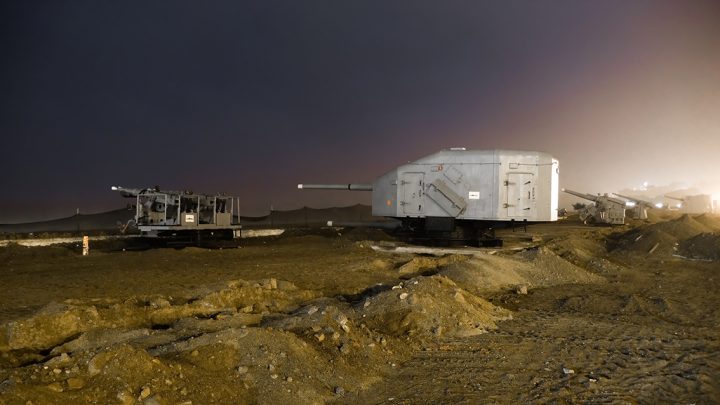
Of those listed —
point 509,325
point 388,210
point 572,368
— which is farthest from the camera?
point 388,210

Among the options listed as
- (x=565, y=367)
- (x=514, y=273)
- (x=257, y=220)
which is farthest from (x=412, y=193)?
(x=257, y=220)

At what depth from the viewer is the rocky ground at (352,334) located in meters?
5.22

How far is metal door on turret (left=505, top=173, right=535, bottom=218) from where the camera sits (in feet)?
62.8

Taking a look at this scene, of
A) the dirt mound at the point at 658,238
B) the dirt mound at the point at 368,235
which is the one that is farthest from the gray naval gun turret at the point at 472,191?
the dirt mound at the point at 658,238

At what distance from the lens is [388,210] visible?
20812mm

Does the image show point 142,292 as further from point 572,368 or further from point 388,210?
point 388,210

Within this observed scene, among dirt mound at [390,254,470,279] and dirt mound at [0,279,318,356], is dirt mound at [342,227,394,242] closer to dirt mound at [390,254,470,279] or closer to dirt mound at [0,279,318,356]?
dirt mound at [390,254,470,279]

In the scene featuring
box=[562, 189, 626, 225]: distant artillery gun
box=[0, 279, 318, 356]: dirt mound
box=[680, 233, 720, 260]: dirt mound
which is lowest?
box=[0, 279, 318, 356]: dirt mound

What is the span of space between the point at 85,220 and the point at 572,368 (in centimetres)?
3746

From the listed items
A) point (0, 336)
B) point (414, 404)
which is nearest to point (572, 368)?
point (414, 404)

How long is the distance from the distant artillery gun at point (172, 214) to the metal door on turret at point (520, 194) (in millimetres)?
13152

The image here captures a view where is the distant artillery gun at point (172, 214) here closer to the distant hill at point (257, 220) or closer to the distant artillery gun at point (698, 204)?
the distant hill at point (257, 220)

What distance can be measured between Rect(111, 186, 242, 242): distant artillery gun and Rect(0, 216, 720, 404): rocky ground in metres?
6.02

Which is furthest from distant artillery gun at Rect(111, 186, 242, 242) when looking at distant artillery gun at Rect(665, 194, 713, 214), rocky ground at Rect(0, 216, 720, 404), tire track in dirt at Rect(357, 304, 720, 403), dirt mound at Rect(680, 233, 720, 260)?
distant artillery gun at Rect(665, 194, 713, 214)
